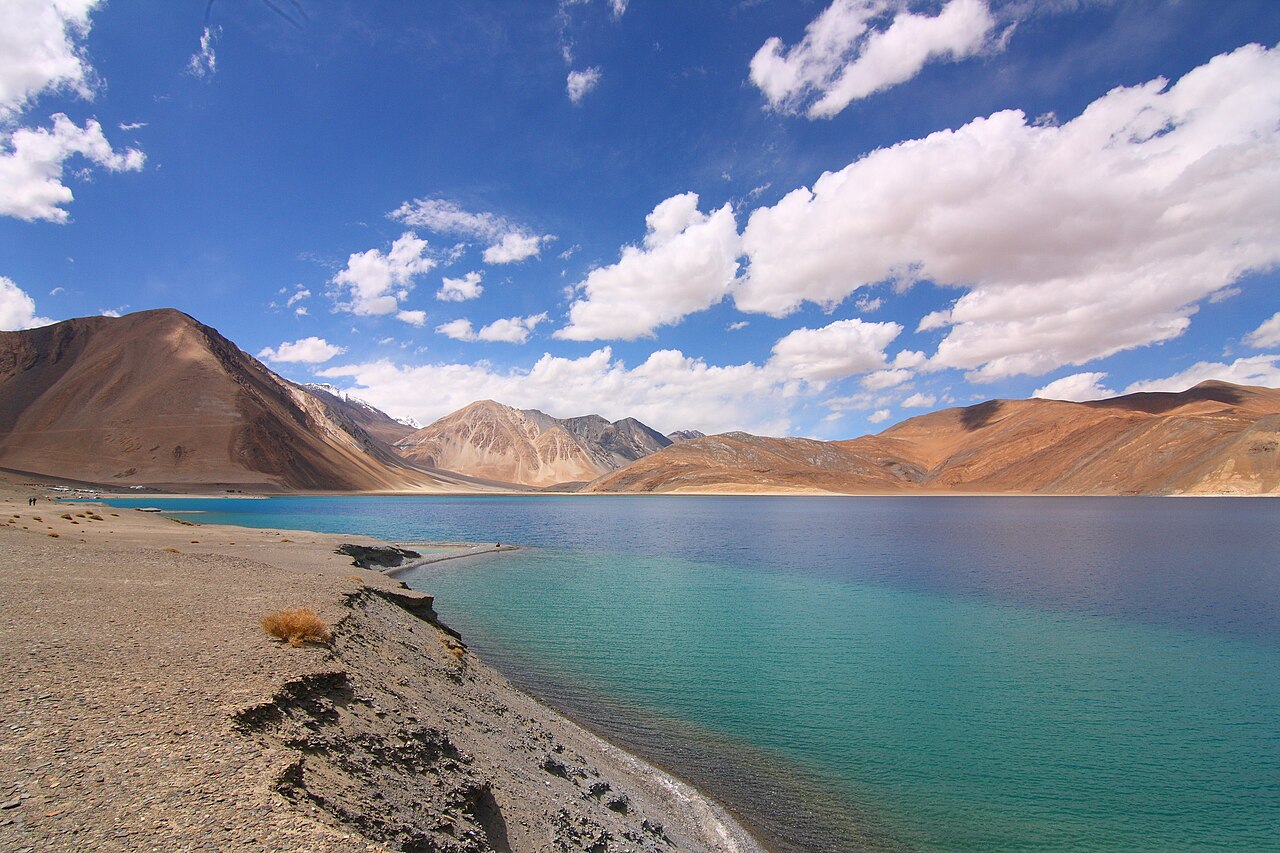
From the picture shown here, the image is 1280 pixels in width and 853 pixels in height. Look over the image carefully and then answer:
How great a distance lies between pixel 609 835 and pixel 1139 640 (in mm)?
23264

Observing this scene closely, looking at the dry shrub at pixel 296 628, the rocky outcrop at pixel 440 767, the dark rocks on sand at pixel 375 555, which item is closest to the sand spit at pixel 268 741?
the rocky outcrop at pixel 440 767

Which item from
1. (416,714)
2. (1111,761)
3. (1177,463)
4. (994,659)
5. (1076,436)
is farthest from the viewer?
(1076,436)

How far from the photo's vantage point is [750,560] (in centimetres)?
4691

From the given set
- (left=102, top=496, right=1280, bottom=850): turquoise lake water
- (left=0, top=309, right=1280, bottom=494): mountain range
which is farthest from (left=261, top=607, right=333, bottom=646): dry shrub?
(left=0, top=309, right=1280, bottom=494): mountain range

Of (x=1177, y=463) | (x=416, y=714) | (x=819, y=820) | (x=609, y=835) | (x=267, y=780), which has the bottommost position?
(x=819, y=820)

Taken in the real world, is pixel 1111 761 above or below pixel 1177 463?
below

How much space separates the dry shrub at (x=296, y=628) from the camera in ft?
35.7

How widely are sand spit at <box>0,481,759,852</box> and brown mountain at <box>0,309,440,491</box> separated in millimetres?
153666

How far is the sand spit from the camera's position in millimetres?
5344

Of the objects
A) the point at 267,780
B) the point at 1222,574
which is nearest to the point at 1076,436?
the point at 1222,574

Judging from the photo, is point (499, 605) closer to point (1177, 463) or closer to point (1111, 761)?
point (1111, 761)

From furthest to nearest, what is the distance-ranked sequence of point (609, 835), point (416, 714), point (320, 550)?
1. point (320, 550)
2. point (416, 714)
3. point (609, 835)

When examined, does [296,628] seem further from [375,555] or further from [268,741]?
[375,555]

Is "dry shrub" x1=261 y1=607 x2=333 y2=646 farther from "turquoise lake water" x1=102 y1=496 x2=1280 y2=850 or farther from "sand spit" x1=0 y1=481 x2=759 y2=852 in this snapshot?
"turquoise lake water" x1=102 y1=496 x2=1280 y2=850
